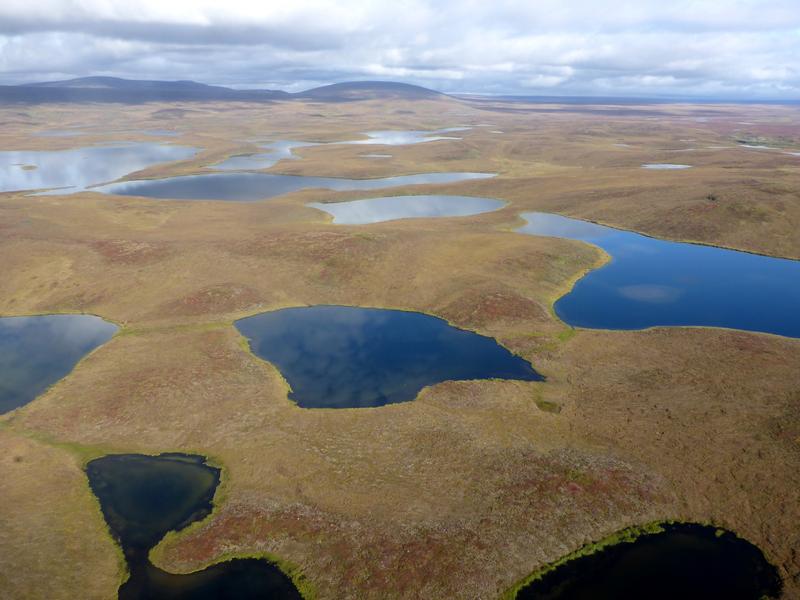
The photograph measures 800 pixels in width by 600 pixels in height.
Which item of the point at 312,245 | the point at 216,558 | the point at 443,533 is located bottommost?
the point at 216,558

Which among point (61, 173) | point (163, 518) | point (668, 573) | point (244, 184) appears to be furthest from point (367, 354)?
point (61, 173)

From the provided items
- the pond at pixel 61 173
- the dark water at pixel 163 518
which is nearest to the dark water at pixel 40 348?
the dark water at pixel 163 518

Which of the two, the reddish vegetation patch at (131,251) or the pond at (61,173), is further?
the pond at (61,173)

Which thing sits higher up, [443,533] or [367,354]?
[443,533]

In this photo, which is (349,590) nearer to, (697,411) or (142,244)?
(697,411)

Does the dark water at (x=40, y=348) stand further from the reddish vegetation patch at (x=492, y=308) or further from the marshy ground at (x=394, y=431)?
the reddish vegetation patch at (x=492, y=308)

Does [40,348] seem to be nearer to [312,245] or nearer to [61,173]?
[312,245]

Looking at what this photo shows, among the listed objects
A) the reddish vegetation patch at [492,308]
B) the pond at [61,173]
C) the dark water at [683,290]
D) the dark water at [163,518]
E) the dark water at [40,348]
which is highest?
the dark water at [683,290]
